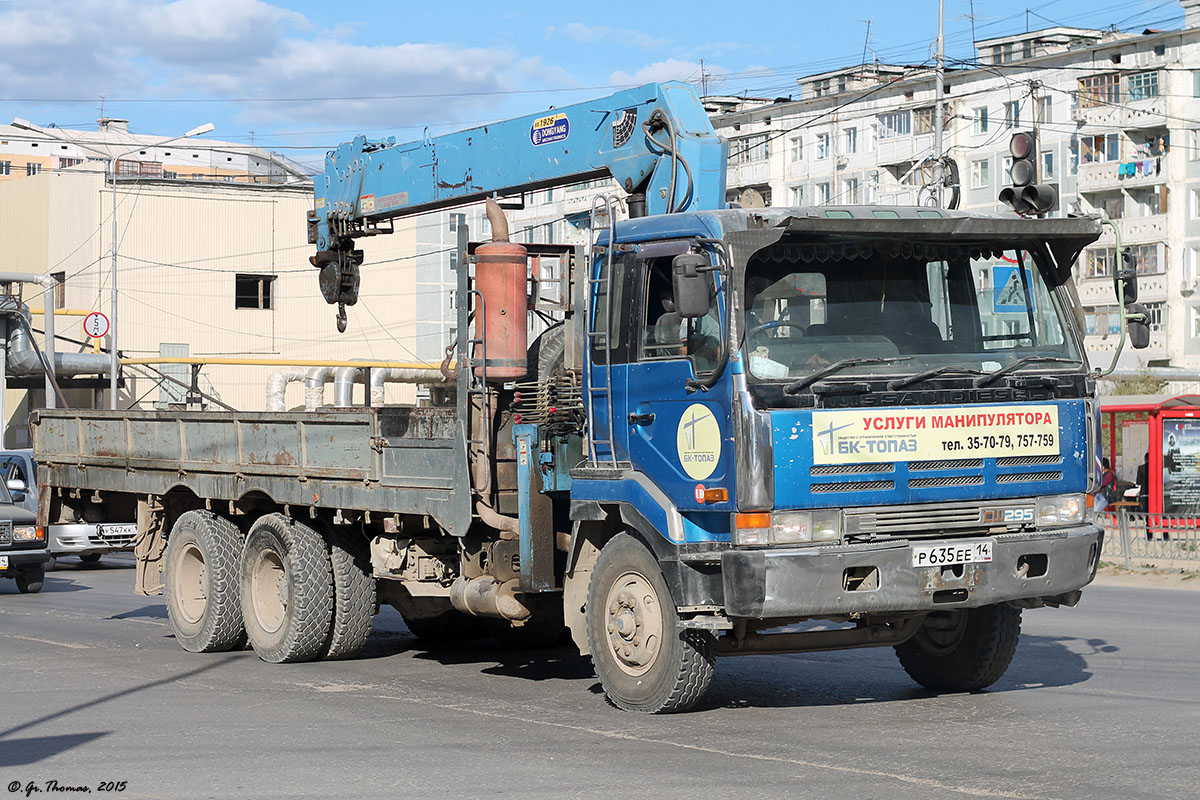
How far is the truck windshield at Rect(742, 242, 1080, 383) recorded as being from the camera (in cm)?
859

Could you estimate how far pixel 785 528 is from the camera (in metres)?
8.41

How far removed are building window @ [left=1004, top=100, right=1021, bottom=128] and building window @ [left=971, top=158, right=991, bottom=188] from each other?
1880 mm

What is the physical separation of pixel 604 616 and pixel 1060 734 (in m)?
2.64

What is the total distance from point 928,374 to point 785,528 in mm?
A: 1165

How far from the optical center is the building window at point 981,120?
6956 cm

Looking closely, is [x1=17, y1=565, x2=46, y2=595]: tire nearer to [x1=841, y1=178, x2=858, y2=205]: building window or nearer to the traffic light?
the traffic light

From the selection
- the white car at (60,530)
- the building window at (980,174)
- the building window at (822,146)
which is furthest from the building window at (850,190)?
the white car at (60,530)

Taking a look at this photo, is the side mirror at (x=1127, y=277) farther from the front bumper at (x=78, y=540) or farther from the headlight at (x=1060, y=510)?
the front bumper at (x=78, y=540)

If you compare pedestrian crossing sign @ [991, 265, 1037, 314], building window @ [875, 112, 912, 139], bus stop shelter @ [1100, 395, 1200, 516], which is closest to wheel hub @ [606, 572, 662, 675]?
pedestrian crossing sign @ [991, 265, 1037, 314]

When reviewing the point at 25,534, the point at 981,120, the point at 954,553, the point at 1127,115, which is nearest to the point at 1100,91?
the point at 1127,115

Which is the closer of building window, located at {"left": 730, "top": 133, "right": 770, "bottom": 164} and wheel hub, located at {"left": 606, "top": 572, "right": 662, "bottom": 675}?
wheel hub, located at {"left": 606, "top": 572, "right": 662, "bottom": 675}

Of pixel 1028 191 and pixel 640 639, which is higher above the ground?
pixel 1028 191

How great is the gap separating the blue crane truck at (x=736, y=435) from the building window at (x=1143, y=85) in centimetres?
5786

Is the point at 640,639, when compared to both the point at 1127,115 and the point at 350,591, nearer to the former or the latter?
the point at 350,591
